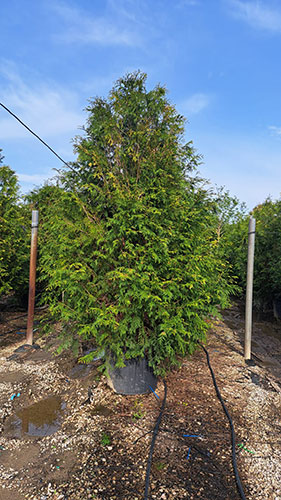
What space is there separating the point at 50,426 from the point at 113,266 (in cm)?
209

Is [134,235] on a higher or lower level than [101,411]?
higher

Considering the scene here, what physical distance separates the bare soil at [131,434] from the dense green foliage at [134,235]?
683 millimetres

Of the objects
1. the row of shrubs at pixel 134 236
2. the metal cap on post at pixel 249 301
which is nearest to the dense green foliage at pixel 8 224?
the row of shrubs at pixel 134 236

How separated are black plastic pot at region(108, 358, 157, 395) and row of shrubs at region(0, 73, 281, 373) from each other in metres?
0.19

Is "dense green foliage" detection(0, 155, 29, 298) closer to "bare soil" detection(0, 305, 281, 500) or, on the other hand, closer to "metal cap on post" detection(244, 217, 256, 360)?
"bare soil" detection(0, 305, 281, 500)

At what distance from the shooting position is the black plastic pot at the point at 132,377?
166 inches

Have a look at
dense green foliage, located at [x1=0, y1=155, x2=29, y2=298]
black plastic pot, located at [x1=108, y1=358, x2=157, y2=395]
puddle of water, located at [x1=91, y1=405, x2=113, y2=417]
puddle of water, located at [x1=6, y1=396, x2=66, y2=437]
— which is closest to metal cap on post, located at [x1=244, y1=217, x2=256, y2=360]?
black plastic pot, located at [x1=108, y1=358, x2=157, y2=395]

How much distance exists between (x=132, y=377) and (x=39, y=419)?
1291 millimetres

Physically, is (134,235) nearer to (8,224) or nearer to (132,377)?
(132,377)

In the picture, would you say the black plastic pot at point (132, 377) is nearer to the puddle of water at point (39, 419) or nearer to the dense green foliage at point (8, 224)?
the puddle of water at point (39, 419)

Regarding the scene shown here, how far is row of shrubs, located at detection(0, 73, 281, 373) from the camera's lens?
3.85m

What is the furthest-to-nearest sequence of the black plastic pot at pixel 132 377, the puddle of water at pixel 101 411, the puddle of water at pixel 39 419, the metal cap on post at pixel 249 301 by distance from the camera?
1. the metal cap on post at pixel 249 301
2. the black plastic pot at pixel 132 377
3. the puddle of water at pixel 101 411
4. the puddle of water at pixel 39 419

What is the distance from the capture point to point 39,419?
3791mm

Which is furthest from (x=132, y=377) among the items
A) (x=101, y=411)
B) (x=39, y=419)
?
(x=39, y=419)
